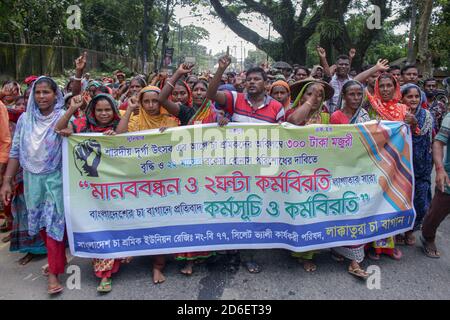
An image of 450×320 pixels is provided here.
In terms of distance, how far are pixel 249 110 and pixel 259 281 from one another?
152 centimetres

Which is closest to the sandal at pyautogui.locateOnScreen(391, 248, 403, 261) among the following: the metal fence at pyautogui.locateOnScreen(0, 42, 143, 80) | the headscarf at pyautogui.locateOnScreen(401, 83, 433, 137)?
the headscarf at pyautogui.locateOnScreen(401, 83, 433, 137)

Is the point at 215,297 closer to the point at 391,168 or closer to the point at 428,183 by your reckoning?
the point at 391,168

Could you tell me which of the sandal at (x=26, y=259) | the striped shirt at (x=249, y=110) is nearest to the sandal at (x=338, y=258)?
the striped shirt at (x=249, y=110)

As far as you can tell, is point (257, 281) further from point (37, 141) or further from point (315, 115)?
point (37, 141)

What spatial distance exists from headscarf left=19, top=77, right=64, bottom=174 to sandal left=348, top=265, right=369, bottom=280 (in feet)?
8.95

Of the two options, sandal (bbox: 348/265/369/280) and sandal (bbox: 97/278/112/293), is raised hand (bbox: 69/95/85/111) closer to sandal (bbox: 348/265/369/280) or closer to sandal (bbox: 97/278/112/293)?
sandal (bbox: 97/278/112/293)

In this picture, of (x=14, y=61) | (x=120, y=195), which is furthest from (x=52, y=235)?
(x=14, y=61)

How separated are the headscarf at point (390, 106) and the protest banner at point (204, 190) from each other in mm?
768

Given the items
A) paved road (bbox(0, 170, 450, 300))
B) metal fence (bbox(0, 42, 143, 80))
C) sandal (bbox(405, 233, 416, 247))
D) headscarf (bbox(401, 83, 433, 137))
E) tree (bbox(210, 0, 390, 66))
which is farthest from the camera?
tree (bbox(210, 0, 390, 66))

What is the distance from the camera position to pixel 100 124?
10.9 ft

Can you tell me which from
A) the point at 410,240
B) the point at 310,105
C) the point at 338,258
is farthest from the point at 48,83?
the point at 410,240

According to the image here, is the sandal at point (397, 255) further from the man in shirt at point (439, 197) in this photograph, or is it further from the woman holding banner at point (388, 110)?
the man in shirt at point (439, 197)

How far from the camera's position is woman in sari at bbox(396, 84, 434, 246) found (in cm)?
377

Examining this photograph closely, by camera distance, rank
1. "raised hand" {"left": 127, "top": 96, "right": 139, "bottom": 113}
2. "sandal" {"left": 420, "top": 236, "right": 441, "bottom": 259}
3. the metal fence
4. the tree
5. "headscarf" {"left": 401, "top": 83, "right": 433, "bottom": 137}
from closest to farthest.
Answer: "raised hand" {"left": 127, "top": 96, "right": 139, "bottom": 113}, "sandal" {"left": 420, "top": 236, "right": 441, "bottom": 259}, "headscarf" {"left": 401, "top": 83, "right": 433, "bottom": 137}, the metal fence, the tree
